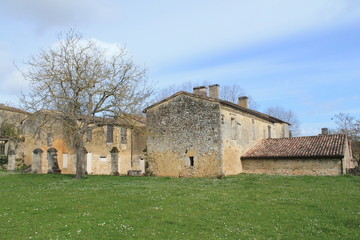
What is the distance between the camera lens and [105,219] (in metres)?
10.1

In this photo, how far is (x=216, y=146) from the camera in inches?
993

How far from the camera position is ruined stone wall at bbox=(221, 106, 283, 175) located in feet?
85.4

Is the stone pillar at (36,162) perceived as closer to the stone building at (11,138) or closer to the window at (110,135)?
the stone building at (11,138)

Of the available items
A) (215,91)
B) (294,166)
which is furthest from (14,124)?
(294,166)

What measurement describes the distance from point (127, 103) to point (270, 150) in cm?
1328

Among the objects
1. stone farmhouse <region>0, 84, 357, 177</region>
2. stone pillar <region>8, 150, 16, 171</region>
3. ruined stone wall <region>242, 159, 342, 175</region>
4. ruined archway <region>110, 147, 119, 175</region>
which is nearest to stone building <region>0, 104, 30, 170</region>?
stone pillar <region>8, 150, 16, 171</region>

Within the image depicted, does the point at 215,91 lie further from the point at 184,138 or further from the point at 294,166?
the point at 294,166

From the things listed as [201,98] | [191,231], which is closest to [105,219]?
[191,231]

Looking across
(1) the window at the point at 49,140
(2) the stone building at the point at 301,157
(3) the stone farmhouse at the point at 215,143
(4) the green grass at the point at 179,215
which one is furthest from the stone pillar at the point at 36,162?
(2) the stone building at the point at 301,157

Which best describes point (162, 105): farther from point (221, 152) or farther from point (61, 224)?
point (61, 224)

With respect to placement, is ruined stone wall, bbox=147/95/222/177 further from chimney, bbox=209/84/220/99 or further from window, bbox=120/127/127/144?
window, bbox=120/127/127/144

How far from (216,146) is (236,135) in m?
3.39

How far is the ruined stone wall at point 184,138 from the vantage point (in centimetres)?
2548

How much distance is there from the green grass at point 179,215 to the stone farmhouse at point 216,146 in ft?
33.7
